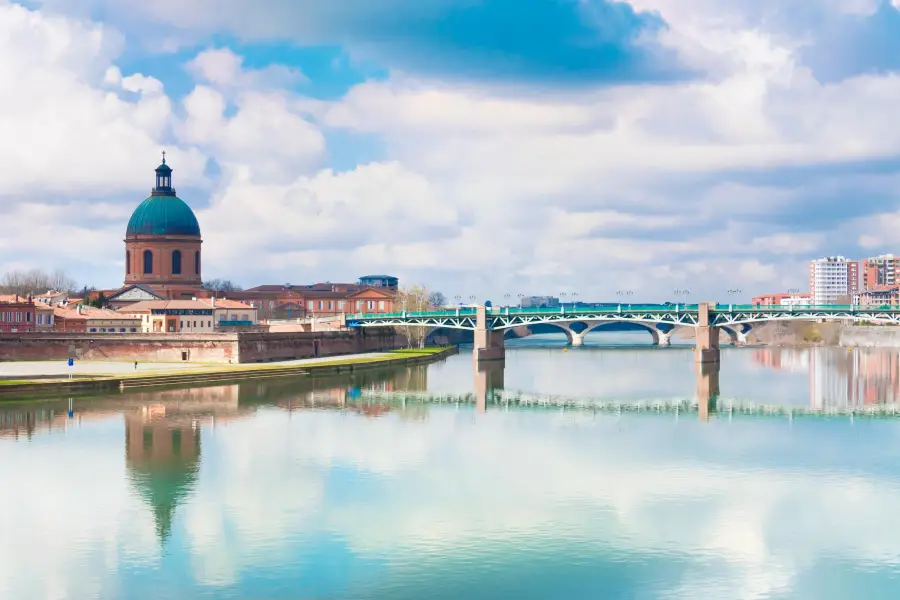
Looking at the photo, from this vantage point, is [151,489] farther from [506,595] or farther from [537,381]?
[537,381]

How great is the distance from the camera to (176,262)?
13075cm

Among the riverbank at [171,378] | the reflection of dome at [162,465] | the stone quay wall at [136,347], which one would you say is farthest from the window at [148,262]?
the reflection of dome at [162,465]

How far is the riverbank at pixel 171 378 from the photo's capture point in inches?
2338

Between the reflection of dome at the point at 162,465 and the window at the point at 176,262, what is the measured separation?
275 ft

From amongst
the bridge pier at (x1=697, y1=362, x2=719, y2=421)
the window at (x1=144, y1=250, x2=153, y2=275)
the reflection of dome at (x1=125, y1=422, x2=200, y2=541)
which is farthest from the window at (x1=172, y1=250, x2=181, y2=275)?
the reflection of dome at (x1=125, y1=422, x2=200, y2=541)

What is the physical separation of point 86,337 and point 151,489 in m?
58.3

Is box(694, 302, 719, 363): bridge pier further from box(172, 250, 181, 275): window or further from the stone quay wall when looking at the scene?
box(172, 250, 181, 275): window

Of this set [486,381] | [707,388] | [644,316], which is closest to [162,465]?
[707,388]

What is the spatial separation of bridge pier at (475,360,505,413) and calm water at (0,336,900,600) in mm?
6703

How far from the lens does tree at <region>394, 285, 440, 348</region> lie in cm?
12694

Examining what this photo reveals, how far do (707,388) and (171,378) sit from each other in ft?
109

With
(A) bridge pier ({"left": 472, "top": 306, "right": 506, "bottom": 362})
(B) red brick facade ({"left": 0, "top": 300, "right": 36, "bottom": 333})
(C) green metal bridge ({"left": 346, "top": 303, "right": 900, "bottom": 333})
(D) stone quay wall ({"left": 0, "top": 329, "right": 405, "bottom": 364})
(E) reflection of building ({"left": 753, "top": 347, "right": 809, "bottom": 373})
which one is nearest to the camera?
(D) stone quay wall ({"left": 0, "top": 329, "right": 405, "bottom": 364})

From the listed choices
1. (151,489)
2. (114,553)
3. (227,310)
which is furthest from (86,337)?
(114,553)

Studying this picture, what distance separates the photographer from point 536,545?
27.4m
